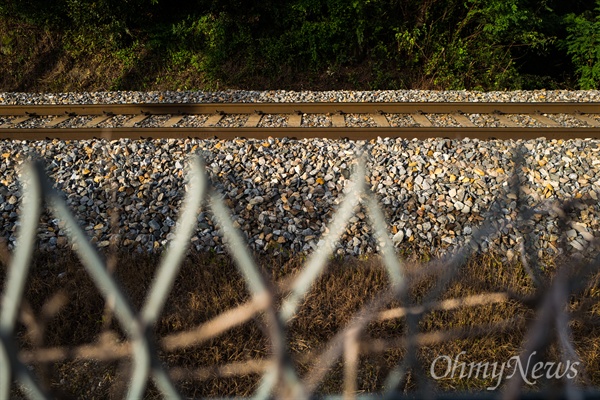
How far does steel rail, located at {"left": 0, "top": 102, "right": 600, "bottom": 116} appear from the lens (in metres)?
8.55

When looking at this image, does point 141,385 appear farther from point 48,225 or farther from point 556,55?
point 556,55

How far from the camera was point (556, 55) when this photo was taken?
49.9 feet

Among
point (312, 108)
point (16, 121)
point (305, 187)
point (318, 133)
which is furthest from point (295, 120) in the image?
point (16, 121)

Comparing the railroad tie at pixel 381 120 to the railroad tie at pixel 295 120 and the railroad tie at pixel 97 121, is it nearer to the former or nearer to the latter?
the railroad tie at pixel 295 120

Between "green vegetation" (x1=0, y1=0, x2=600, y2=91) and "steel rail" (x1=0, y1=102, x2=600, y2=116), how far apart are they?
13.8 feet

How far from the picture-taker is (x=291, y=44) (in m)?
13.6

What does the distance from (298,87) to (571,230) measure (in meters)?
9.56

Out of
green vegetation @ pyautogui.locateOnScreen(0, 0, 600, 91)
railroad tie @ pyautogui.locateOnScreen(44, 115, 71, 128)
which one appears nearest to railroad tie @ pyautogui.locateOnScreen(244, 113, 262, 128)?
railroad tie @ pyautogui.locateOnScreen(44, 115, 71, 128)

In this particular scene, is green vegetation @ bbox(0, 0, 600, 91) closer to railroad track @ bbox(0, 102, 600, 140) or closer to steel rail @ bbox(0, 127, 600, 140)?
railroad track @ bbox(0, 102, 600, 140)

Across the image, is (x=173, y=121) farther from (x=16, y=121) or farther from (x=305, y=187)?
(x=305, y=187)

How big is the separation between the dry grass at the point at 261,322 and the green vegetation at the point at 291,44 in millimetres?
9951

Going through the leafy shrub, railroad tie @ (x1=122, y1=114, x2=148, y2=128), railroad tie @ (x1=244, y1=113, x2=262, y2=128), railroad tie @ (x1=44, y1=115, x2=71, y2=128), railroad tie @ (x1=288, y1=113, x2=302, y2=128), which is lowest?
the leafy shrub

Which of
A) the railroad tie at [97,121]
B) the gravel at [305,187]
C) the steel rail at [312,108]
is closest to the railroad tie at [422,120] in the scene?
the steel rail at [312,108]

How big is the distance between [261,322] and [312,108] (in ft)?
22.0
